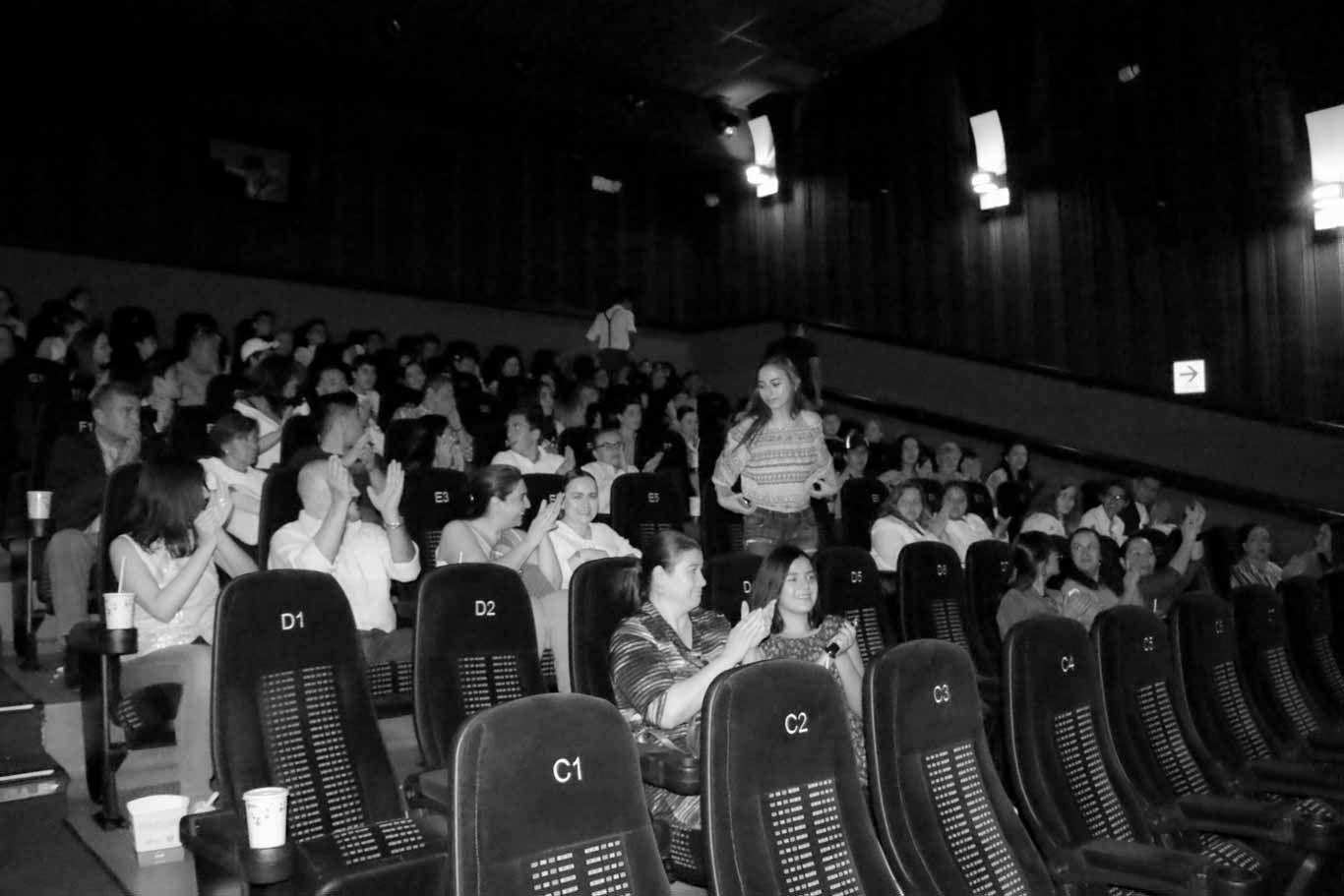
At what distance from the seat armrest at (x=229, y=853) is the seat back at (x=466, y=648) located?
555 millimetres

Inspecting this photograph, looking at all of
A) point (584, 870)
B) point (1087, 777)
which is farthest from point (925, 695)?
point (584, 870)

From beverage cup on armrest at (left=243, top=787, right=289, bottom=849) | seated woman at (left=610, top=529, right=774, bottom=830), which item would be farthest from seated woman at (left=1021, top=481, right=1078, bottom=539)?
beverage cup on armrest at (left=243, top=787, right=289, bottom=849)

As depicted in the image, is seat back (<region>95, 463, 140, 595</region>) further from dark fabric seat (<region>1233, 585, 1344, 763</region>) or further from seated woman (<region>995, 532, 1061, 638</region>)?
dark fabric seat (<region>1233, 585, 1344, 763</region>)

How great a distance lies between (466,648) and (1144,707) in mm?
1884

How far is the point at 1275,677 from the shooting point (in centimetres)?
391

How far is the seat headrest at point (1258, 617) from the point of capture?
3939 millimetres

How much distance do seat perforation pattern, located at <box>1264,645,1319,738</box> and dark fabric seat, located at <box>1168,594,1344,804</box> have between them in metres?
0.15

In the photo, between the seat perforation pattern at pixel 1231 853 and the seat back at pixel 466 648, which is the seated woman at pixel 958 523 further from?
Answer: the seat back at pixel 466 648

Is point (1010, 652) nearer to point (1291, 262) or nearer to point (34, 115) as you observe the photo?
point (1291, 262)

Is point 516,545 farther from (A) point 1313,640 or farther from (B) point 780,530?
(A) point 1313,640

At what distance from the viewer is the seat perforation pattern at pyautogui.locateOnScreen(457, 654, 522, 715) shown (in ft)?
9.12

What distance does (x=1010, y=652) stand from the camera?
8.55 ft

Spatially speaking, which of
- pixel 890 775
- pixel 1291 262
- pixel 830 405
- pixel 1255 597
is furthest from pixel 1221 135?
pixel 890 775

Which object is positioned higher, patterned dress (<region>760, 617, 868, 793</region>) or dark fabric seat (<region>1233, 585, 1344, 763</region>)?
patterned dress (<region>760, 617, 868, 793</region>)
